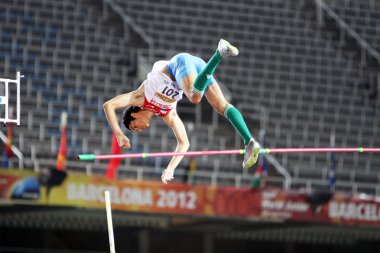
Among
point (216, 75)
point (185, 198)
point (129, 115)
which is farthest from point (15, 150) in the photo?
point (129, 115)

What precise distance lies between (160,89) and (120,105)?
47cm

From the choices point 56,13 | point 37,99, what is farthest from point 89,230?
point 56,13

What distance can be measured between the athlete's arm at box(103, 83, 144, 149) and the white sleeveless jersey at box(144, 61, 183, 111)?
0.11 meters

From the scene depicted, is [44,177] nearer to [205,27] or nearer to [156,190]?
[156,190]

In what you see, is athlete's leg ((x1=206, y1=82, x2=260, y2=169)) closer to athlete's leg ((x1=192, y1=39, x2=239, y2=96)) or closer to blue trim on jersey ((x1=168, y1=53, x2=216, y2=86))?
blue trim on jersey ((x1=168, y1=53, x2=216, y2=86))

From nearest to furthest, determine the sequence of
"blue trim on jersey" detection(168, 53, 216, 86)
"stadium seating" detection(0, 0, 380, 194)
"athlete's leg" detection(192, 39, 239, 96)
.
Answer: "athlete's leg" detection(192, 39, 239, 96)
"blue trim on jersey" detection(168, 53, 216, 86)
"stadium seating" detection(0, 0, 380, 194)

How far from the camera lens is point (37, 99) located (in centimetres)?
2441

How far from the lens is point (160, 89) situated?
44.4ft

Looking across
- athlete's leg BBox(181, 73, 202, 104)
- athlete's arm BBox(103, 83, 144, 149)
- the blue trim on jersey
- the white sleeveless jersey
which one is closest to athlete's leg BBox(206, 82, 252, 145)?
the blue trim on jersey

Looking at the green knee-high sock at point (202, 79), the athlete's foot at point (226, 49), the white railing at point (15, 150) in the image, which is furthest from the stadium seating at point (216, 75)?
the athlete's foot at point (226, 49)

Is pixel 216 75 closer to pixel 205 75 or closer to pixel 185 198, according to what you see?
pixel 185 198

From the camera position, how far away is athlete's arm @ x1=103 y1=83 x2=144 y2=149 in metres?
13.5

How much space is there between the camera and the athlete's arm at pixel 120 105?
1348 centimetres

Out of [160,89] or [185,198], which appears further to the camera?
[185,198]
